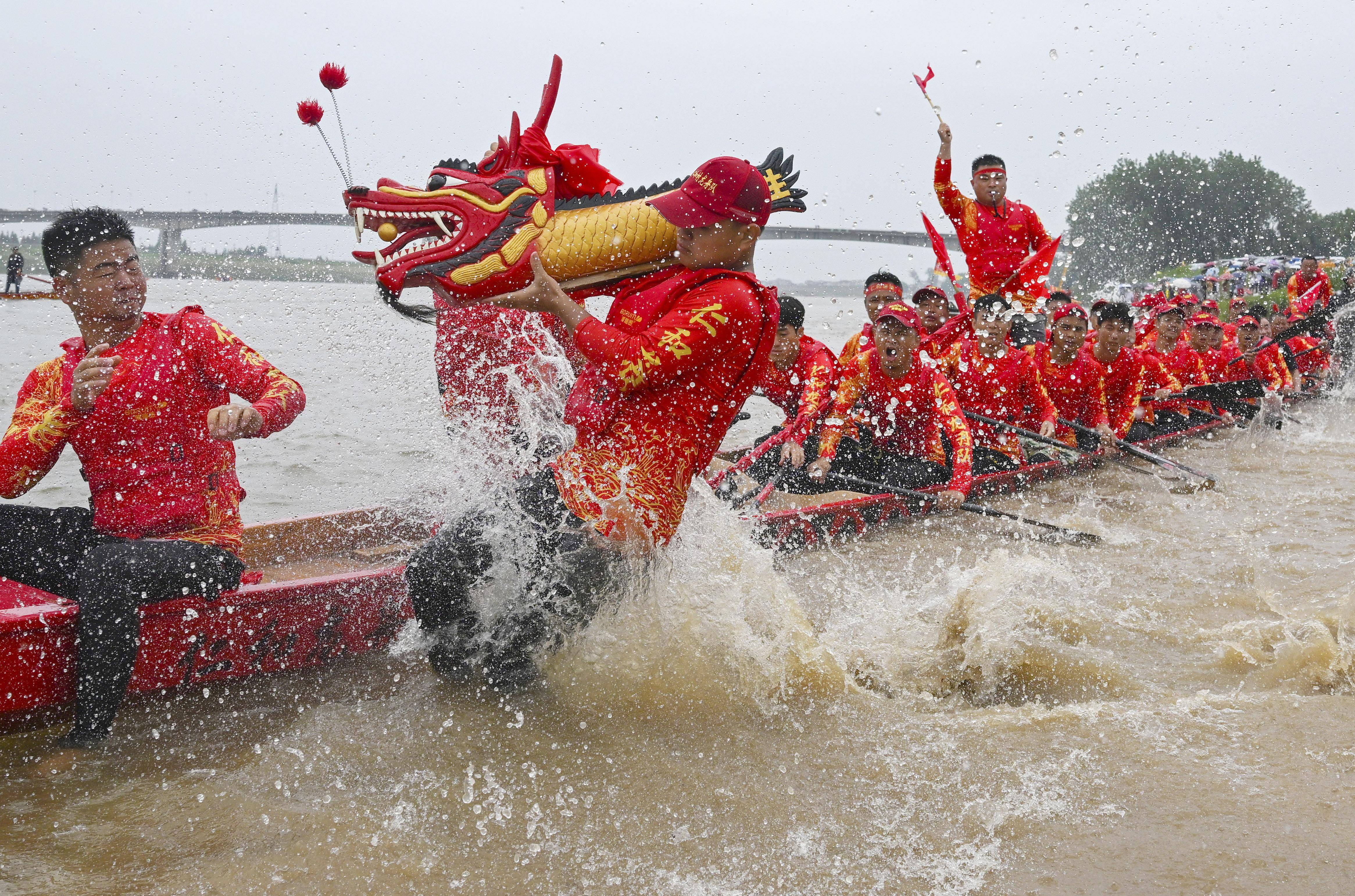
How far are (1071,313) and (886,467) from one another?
2.65 m

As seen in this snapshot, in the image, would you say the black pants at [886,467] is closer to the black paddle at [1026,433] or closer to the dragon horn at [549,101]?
the black paddle at [1026,433]

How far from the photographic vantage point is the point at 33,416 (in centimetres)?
356

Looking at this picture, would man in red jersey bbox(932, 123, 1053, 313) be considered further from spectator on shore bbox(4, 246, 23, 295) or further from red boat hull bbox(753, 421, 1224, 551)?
spectator on shore bbox(4, 246, 23, 295)

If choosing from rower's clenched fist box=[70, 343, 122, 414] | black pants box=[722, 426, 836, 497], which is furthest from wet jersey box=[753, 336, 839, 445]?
rower's clenched fist box=[70, 343, 122, 414]

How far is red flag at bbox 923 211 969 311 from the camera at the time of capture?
871 centimetres

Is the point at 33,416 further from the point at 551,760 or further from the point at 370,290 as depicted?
the point at 551,760

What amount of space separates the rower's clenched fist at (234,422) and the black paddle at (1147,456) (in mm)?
6756

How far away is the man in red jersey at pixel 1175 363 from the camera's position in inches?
414

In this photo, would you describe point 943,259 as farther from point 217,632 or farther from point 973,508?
point 217,632

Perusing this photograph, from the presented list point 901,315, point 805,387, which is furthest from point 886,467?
point 901,315

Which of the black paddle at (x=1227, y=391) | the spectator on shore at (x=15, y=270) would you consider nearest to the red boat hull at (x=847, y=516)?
the black paddle at (x=1227, y=391)

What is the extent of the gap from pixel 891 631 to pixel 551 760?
1.80 metres

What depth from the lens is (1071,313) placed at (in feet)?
27.1

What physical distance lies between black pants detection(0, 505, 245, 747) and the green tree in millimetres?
52985
